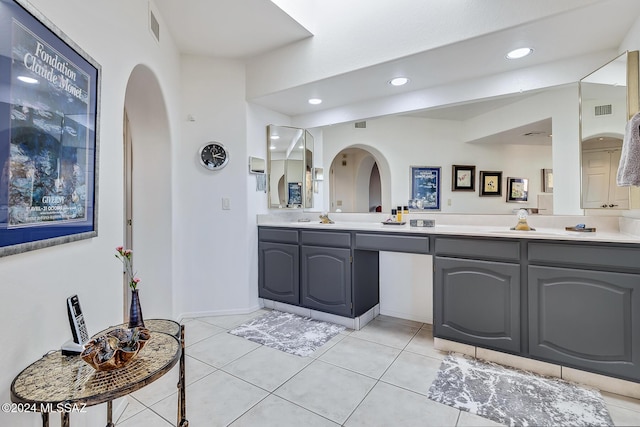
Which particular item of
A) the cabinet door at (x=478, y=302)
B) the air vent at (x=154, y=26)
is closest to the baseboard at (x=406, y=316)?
the cabinet door at (x=478, y=302)

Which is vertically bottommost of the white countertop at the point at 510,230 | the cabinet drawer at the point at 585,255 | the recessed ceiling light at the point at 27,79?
the cabinet drawer at the point at 585,255

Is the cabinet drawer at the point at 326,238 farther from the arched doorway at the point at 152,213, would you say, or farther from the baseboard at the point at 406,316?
the arched doorway at the point at 152,213

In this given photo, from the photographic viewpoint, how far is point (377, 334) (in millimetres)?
2664

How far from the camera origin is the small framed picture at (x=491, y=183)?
2.62m

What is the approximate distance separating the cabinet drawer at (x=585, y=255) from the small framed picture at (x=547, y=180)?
75 centimetres

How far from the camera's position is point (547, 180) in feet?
8.01

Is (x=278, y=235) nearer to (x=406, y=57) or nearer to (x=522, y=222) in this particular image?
(x=406, y=57)

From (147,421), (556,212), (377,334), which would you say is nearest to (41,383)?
(147,421)

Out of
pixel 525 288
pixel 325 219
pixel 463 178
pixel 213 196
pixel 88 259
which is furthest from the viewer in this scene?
pixel 325 219

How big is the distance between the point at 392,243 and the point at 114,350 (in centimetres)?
199

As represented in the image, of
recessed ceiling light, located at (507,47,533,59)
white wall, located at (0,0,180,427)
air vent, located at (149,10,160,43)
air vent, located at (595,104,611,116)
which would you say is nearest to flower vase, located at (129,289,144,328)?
white wall, located at (0,0,180,427)

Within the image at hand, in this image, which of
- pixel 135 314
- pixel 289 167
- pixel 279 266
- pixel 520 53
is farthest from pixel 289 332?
pixel 520 53

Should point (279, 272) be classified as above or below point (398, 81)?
below

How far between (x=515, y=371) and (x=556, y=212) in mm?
1287
